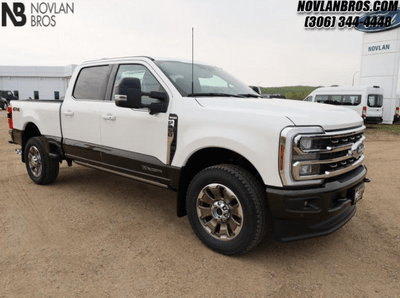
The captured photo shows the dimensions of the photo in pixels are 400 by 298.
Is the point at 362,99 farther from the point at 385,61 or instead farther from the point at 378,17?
the point at 378,17

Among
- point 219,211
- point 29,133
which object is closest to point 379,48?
point 29,133

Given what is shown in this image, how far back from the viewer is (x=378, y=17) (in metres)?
23.7

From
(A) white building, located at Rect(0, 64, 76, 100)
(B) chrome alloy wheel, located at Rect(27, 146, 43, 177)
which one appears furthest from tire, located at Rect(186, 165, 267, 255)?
(A) white building, located at Rect(0, 64, 76, 100)

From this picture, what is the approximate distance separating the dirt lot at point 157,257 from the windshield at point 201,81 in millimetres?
1636

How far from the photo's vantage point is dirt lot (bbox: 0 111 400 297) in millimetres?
2742

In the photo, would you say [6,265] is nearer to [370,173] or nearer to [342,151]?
[342,151]

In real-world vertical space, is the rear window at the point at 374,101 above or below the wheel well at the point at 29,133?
above

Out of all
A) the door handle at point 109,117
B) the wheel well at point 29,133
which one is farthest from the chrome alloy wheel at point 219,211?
the wheel well at point 29,133

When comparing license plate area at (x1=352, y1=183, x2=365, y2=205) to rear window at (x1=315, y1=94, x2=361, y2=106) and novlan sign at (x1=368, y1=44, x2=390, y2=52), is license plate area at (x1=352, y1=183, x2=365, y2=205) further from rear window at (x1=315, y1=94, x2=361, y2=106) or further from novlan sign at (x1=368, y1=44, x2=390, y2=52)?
novlan sign at (x1=368, y1=44, x2=390, y2=52)

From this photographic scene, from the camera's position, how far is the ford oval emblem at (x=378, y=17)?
73.6 feet

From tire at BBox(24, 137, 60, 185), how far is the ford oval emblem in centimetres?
2450

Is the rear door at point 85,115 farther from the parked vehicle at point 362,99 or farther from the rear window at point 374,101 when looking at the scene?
the rear window at point 374,101

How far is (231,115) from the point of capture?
310cm

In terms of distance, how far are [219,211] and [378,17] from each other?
1022 inches
